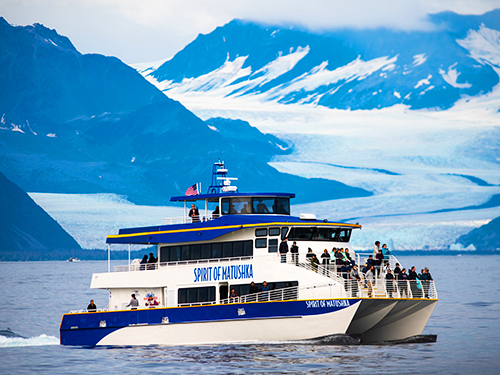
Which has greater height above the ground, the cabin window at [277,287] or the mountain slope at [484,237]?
the mountain slope at [484,237]

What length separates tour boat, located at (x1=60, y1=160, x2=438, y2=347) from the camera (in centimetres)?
3195

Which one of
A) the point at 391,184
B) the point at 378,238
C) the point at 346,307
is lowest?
A: the point at 346,307

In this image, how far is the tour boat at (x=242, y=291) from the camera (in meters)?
32.0

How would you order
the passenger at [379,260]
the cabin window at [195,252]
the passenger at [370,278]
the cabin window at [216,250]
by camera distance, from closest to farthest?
1. the passenger at [370,278]
2. the passenger at [379,260]
3. the cabin window at [216,250]
4. the cabin window at [195,252]

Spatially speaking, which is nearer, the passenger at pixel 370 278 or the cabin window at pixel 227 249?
the passenger at pixel 370 278

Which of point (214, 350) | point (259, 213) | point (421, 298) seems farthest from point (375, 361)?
point (259, 213)

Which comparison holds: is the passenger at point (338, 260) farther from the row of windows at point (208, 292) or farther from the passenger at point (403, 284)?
the passenger at point (403, 284)

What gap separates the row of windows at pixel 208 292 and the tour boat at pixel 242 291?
0.04 metres

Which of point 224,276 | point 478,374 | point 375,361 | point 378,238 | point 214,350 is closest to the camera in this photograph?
point 478,374

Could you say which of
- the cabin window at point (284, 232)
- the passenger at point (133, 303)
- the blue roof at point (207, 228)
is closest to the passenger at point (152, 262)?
the blue roof at point (207, 228)

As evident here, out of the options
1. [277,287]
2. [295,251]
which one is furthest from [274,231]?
[277,287]

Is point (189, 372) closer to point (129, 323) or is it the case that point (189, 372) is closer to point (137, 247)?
point (129, 323)

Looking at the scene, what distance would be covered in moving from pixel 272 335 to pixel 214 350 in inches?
94.3

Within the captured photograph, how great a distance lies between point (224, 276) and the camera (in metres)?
34.4
